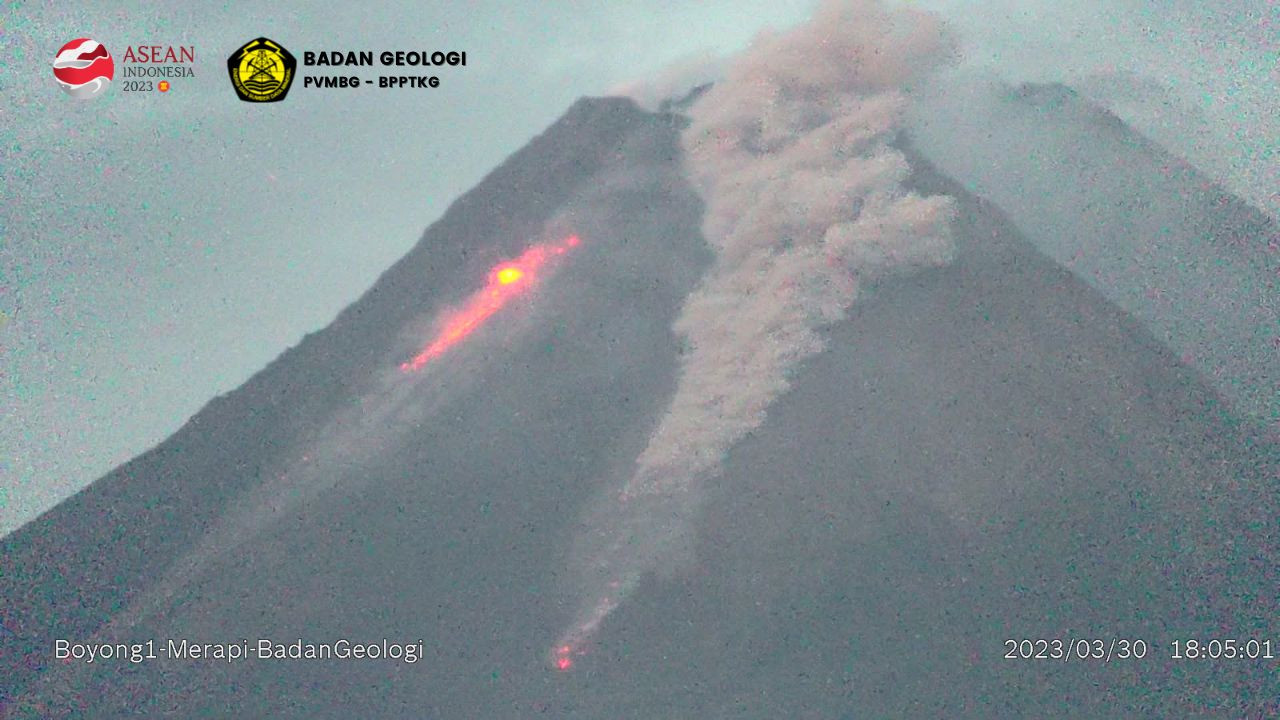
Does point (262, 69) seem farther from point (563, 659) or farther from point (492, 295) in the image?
point (563, 659)

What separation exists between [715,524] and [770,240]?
5235 millimetres

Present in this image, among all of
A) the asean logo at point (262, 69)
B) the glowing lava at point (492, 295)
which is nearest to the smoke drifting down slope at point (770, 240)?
the glowing lava at point (492, 295)

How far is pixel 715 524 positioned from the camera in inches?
414

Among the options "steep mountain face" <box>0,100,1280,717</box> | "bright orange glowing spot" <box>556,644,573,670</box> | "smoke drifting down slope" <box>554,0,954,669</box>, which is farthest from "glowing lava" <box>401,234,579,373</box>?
"bright orange glowing spot" <box>556,644,573,670</box>

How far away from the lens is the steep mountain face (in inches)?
368

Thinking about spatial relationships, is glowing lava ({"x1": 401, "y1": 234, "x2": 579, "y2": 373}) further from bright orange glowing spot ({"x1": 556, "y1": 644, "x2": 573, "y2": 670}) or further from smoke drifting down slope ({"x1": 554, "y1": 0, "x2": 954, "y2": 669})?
bright orange glowing spot ({"x1": 556, "y1": 644, "x2": 573, "y2": 670})

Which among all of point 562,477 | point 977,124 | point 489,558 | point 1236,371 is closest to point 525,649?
point 489,558

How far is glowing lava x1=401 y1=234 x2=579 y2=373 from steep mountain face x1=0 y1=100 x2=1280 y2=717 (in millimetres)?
286

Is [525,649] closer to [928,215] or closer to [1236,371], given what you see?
[928,215]

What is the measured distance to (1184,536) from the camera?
9.89m

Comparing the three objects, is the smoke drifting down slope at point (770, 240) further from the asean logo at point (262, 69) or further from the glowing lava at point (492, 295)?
the asean logo at point (262, 69)

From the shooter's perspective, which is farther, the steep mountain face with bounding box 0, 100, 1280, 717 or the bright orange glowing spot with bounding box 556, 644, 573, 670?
the bright orange glowing spot with bounding box 556, 644, 573, 670

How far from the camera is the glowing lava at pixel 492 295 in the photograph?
13125 mm

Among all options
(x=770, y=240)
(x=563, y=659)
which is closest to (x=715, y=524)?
(x=563, y=659)
